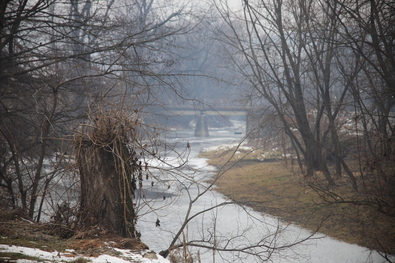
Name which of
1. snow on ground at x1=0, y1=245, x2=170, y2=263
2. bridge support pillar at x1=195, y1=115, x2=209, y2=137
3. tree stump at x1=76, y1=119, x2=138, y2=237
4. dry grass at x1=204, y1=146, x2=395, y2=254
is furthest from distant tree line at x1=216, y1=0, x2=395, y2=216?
bridge support pillar at x1=195, y1=115, x2=209, y2=137

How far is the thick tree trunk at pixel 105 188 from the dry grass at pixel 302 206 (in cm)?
186

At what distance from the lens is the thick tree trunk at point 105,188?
13.8ft

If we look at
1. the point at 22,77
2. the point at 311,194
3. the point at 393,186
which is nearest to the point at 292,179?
the point at 311,194

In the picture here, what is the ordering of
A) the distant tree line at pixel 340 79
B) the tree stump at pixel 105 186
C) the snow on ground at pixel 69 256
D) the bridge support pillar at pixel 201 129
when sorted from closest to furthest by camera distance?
the snow on ground at pixel 69 256 < the tree stump at pixel 105 186 < the distant tree line at pixel 340 79 < the bridge support pillar at pixel 201 129

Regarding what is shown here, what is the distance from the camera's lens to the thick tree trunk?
165 inches

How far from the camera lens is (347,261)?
721cm

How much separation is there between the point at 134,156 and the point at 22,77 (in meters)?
3.95

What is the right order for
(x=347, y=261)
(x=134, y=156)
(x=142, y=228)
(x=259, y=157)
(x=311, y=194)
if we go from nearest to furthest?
(x=134, y=156)
(x=347, y=261)
(x=142, y=228)
(x=311, y=194)
(x=259, y=157)

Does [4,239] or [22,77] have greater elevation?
[22,77]

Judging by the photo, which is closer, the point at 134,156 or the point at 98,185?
the point at 98,185

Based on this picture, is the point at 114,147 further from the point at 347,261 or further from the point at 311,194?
the point at 311,194

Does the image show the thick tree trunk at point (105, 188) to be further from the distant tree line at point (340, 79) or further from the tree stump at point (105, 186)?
the distant tree line at point (340, 79)

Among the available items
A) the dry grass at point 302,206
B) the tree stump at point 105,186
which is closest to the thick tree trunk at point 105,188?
the tree stump at point 105,186

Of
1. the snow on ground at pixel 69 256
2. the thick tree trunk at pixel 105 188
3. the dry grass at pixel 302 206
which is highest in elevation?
the thick tree trunk at pixel 105 188
